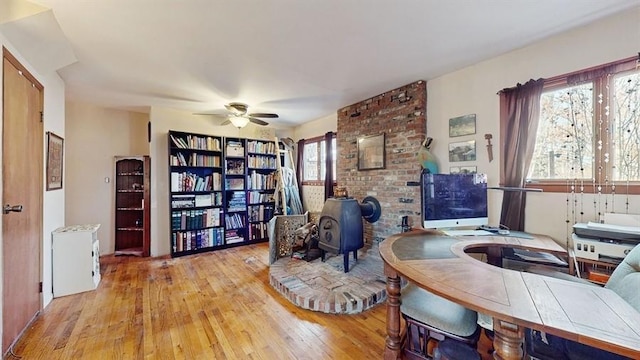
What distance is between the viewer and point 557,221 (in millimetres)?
2133

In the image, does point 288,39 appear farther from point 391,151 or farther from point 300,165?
point 300,165

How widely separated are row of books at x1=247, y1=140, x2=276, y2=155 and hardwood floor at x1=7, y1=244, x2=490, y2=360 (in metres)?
2.54

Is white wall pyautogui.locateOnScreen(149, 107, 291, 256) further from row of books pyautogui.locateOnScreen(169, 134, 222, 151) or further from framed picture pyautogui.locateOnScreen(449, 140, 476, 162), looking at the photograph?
framed picture pyautogui.locateOnScreen(449, 140, 476, 162)

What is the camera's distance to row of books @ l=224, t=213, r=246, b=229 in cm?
459

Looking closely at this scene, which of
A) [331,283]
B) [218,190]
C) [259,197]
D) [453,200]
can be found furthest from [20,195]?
[453,200]

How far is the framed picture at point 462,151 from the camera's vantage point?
2686 mm

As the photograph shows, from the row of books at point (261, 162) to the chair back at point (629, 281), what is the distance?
468 centimetres

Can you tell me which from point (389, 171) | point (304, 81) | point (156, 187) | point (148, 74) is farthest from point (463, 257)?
point (156, 187)

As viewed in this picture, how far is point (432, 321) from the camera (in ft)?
4.71

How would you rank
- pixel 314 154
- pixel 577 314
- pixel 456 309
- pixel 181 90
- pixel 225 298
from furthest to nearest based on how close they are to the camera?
1. pixel 314 154
2. pixel 181 90
3. pixel 225 298
4. pixel 456 309
5. pixel 577 314

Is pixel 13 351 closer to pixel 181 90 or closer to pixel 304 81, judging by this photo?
pixel 181 90

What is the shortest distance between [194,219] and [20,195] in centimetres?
229

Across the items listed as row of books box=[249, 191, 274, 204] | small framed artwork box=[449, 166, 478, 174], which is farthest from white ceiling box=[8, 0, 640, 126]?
row of books box=[249, 191, 274, 204]

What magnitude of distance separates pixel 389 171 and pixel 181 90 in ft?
9.75
